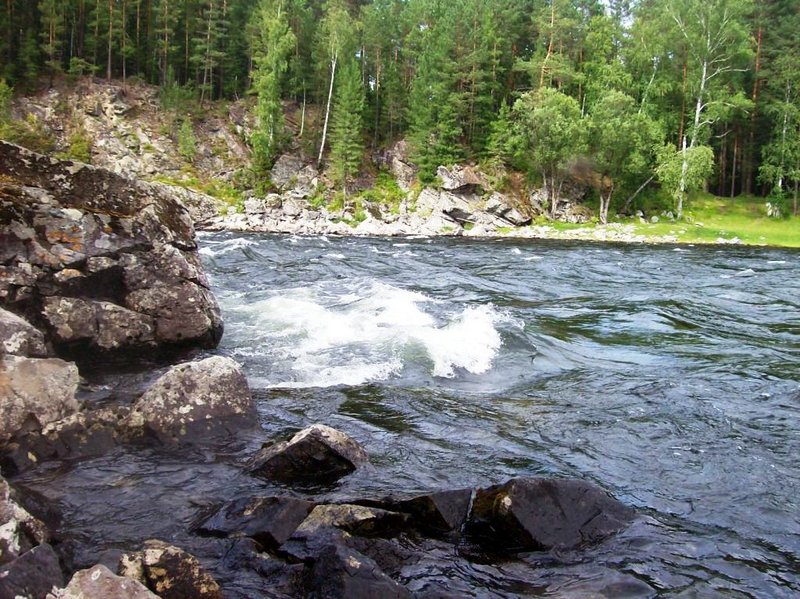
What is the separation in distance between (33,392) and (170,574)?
12.2 ft

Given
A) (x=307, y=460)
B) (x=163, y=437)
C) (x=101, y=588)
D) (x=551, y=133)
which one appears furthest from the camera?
(x=551, y=133)

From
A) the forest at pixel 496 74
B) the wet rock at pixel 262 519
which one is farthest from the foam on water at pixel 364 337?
the forest at pixel 496 74

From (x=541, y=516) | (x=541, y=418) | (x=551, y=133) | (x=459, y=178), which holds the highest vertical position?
(x=551, y=133)

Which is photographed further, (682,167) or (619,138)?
(619,138)

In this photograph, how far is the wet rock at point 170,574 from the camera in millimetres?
4316

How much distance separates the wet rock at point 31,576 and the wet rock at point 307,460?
261 cm

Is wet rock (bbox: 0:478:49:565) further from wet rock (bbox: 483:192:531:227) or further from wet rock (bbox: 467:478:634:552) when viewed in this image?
wet rock (bbox: 483:192:531:227)

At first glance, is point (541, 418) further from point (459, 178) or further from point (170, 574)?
point (459, 178)

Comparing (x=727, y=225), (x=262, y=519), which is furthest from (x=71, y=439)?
(x=727, y=225)

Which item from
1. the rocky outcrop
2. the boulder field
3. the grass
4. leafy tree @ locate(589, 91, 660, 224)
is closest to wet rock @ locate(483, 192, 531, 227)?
leafy tree @ locate(589, 91, 660, 224)

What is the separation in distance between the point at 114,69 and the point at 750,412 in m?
81.7

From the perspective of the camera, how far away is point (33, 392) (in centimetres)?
690

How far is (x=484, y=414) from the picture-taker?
29.8 feet

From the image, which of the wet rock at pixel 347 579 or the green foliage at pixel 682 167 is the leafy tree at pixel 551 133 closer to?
the green foliage at pixel 682 167
